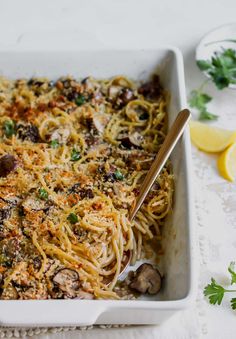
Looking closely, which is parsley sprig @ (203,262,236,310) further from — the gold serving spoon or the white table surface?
the gold serving spoon

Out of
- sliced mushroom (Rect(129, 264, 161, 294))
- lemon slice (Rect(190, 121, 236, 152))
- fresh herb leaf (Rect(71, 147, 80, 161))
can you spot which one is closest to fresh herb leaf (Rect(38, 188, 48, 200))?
fresh herb leaf (Rect(71, 147, 80, 161))

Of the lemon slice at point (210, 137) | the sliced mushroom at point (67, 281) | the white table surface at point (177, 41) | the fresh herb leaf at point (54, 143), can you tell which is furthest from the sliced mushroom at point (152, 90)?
the sliced mushroom at point (67, 281)

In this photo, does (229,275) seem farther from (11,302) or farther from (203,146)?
(11,302)

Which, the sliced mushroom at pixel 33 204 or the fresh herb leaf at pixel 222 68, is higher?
the fresh herb leaf at pixel 222 68

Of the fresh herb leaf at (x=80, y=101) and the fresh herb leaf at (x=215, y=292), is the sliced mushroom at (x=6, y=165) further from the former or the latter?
the fresh herb leaf at (x=215, y=292)

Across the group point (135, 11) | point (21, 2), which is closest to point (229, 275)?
point (135, 11)
